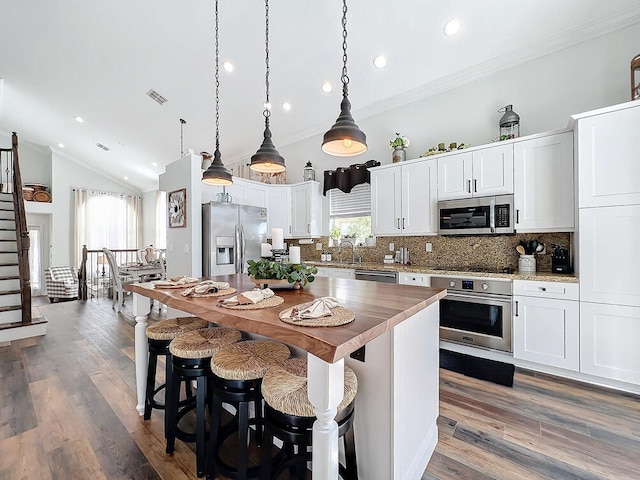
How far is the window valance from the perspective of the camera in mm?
4387

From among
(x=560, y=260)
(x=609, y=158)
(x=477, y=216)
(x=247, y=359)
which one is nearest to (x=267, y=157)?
(x=247, y=359)

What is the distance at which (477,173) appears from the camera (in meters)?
3.19

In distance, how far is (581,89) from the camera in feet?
9.68

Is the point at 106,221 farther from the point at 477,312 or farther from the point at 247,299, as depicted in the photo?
the point at 477,312

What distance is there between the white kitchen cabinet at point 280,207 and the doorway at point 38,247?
25.6 feet

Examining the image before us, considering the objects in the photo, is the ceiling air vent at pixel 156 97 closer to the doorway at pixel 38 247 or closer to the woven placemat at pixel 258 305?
the woven placemat at pixel 258 305

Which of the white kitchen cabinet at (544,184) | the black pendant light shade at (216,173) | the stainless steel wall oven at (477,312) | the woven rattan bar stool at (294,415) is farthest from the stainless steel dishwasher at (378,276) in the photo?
the woven rattan bar stool at (294,415)

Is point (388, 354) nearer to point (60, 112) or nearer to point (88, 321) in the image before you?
point (88, 321)

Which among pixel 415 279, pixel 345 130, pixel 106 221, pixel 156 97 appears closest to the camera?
pixel 345 130

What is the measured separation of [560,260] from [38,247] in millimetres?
12227

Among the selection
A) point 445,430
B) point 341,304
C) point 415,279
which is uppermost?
point 341,304

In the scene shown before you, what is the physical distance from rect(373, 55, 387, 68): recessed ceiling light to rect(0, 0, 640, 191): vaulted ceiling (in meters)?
0.06

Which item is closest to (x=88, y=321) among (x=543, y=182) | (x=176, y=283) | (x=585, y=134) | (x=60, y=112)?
(x=176, y=283)

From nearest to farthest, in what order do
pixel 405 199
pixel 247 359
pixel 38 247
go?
pixel 247 359 < pixel 405 199 < pixel 38 247
